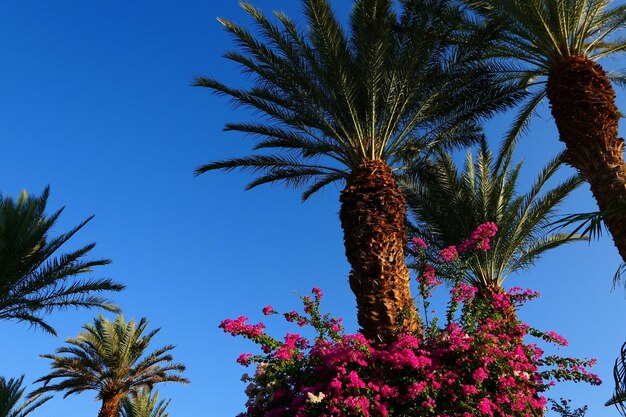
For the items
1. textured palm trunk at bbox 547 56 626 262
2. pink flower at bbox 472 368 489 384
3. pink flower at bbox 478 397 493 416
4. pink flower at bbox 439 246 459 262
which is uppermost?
textured palm trunk at bbox 547 56 626 262

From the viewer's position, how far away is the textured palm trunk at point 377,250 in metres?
8.48

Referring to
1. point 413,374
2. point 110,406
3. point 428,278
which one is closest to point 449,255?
point 428,278

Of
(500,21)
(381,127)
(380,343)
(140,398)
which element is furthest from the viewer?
(140,398)

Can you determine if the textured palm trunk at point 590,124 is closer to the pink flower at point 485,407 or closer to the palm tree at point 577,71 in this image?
the palm tree at point 577,71

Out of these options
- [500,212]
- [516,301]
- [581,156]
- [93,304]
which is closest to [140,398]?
[93,304]

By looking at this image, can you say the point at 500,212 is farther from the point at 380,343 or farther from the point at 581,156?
the point at 380,343

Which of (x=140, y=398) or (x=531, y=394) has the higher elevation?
(x=140, y=398)

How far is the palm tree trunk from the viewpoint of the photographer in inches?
772

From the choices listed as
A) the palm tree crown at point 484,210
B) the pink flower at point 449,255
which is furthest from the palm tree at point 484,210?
the pink flower at point 449,255

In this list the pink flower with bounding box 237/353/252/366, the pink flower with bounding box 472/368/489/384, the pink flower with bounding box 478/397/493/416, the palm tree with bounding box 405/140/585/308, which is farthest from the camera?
the palm tree with bounding box 405/140/585/308

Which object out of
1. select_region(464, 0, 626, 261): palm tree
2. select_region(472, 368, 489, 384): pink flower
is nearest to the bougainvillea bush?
select_region(472, 368, 489, 384): pink flower

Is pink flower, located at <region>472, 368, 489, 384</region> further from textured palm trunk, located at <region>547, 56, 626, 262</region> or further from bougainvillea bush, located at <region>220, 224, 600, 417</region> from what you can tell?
textured palm trunk, located at <region>547, 56, 626, 262</region>

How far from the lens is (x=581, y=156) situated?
337 inches

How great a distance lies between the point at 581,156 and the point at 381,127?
3.70 metres
